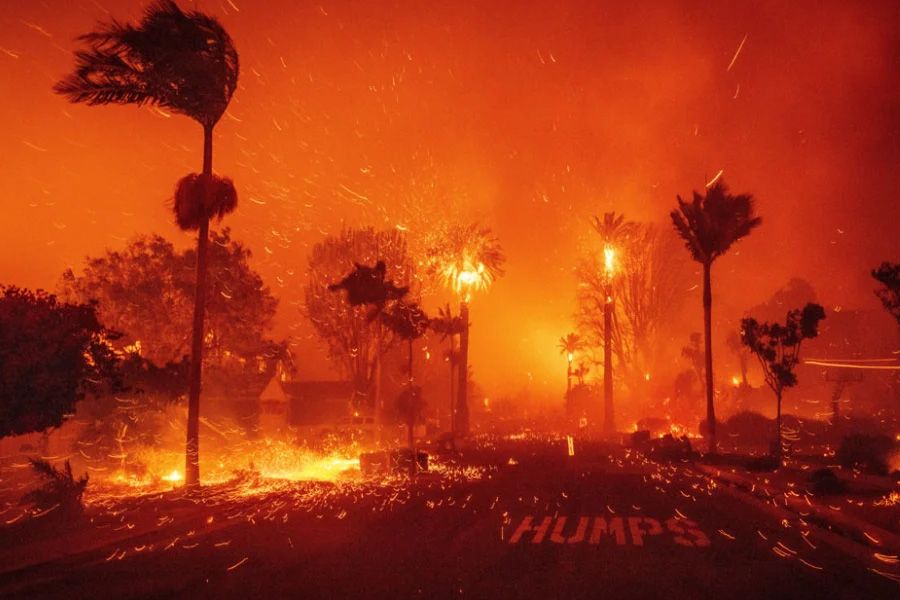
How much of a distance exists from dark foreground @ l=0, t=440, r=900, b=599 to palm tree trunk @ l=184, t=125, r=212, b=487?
1016mm

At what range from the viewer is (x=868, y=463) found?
2681cm

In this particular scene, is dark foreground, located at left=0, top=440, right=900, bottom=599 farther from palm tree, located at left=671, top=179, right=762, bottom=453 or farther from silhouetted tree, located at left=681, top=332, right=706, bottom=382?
silhouetted tree, located at left=681, top=332, right=706, bottom=382

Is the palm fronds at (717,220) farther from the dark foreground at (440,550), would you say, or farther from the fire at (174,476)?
the fire at (174,476)

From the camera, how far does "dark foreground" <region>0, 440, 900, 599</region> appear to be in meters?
9.78

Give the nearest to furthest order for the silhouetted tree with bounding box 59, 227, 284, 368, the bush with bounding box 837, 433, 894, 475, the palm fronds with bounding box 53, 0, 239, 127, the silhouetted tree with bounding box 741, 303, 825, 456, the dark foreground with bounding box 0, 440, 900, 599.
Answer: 1. the dark foreground with bounding box 0, 440, 900, 599
2. the palm fronds with bounding box 53, 0, 239, 127
3. the bush with bounding box 837, 433, 894, 475
4. the silhouetted tree with bounding box 741, 303, 825, 456
5. the silhouetted tree with bounding box 59, 227, 284, 368

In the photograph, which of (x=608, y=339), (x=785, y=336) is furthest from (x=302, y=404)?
(x=785, y=336)

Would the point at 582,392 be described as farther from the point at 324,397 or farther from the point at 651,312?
the point at 324,397

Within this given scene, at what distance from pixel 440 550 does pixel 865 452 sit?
68.6 feet

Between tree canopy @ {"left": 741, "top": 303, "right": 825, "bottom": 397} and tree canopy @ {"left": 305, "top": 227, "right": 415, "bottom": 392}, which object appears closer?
tree canopy @ {"left": 741, "top": 303, "right": 825, "bottom": 397}

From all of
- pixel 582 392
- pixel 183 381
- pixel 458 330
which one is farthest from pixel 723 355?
pixel 183 381

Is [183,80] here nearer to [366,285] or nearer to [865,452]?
[366,285]

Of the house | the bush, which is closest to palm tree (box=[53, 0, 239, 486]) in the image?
the house

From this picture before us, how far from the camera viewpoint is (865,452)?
2753cm

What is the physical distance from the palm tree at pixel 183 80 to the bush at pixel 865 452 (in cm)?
2148
